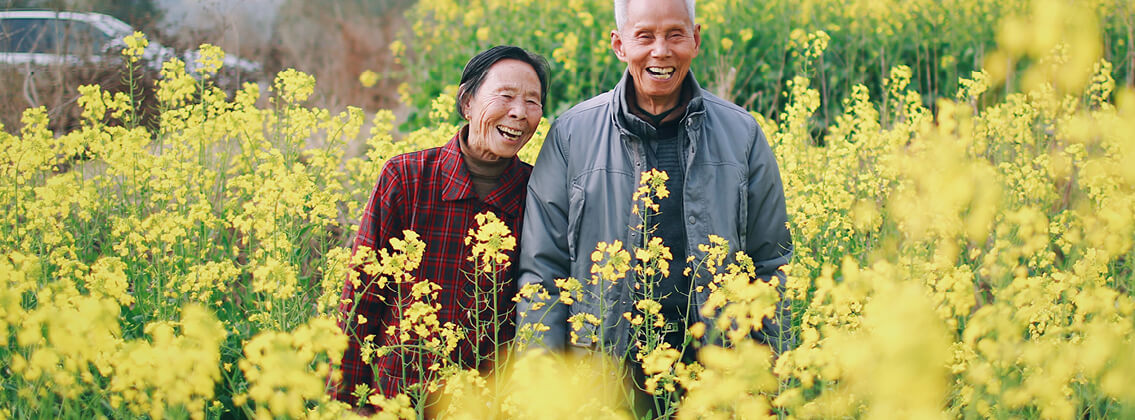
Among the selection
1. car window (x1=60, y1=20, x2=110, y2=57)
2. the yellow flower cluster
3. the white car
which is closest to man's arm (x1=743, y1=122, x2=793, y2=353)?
the yellow flower cluster

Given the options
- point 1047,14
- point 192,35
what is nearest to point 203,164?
point 1047,14

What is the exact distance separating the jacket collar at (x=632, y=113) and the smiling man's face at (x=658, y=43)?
0.25ft

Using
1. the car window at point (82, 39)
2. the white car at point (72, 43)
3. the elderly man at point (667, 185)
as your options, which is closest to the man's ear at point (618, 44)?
the elderly man at point (667, 185)

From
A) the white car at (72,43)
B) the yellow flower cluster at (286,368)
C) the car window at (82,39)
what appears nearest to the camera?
the yellow flower cluster at (286,368)

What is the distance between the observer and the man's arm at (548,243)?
2.87m

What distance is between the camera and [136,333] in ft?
11.1

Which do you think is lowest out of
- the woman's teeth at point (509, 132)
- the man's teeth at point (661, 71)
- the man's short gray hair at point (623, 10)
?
the woman's teeth at point (509, 132)

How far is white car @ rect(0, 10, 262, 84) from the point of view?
21.6 ft

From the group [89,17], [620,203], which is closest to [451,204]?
[620,203]

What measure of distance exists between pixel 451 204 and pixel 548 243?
38cm

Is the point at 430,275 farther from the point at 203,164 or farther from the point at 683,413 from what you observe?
the point at 203,164

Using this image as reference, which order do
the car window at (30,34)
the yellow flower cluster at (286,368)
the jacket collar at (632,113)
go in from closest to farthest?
the yellow flower cluster at (286,368)
the jacket collar at (632,113)
the car window at (30,34)

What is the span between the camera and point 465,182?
296 cm

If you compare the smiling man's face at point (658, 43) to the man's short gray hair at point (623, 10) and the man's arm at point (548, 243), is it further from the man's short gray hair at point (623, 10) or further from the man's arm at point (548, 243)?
the man's arm at point (548, 243)
